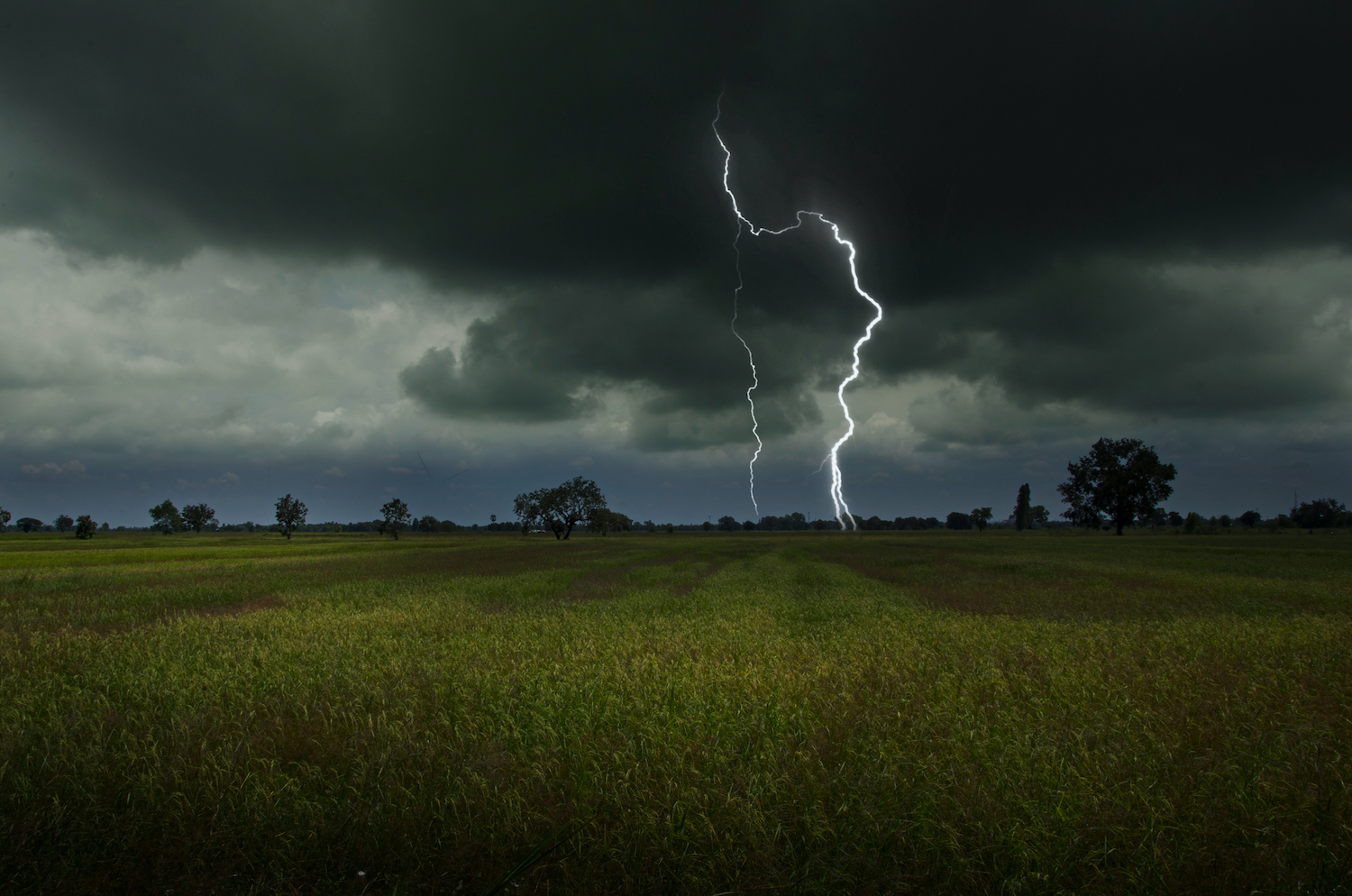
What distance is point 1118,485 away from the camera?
313 ft

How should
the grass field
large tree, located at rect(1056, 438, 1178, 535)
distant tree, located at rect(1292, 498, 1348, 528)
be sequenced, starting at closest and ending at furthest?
1. the grass field
2. large tree, located at rect(1056, 438, 1178, 535)
3. distant tree, located at rect(1292, 498, 1348, 528)

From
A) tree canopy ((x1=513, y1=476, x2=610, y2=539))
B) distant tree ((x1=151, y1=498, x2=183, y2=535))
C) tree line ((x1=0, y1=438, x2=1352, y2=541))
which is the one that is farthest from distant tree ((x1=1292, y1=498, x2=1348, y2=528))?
distant tree ((x1=151, y1=498, x2=183, y2=535))

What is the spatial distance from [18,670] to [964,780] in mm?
15939

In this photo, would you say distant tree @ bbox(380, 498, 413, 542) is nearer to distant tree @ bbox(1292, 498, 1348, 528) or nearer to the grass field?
the grass field

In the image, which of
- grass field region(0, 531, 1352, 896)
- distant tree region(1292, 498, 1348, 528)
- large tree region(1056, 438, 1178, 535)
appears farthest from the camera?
distant tree region(1292, 498, 1348, 528)

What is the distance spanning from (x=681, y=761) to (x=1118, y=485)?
117392 millimetres

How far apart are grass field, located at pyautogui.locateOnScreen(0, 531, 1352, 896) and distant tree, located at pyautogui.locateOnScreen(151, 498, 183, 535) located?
23661cm

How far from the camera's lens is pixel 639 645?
11.9 m

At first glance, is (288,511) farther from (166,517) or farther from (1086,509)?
(1086,509)

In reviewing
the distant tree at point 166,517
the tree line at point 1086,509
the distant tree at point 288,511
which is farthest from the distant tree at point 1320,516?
the distant tree at point 166,517

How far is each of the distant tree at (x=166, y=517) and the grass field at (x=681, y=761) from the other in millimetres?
236612

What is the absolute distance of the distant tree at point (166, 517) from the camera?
189m

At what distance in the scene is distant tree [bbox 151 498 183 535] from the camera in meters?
189

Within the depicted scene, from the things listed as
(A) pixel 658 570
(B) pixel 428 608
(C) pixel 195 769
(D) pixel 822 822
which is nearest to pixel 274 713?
(C) pixel 195 769
